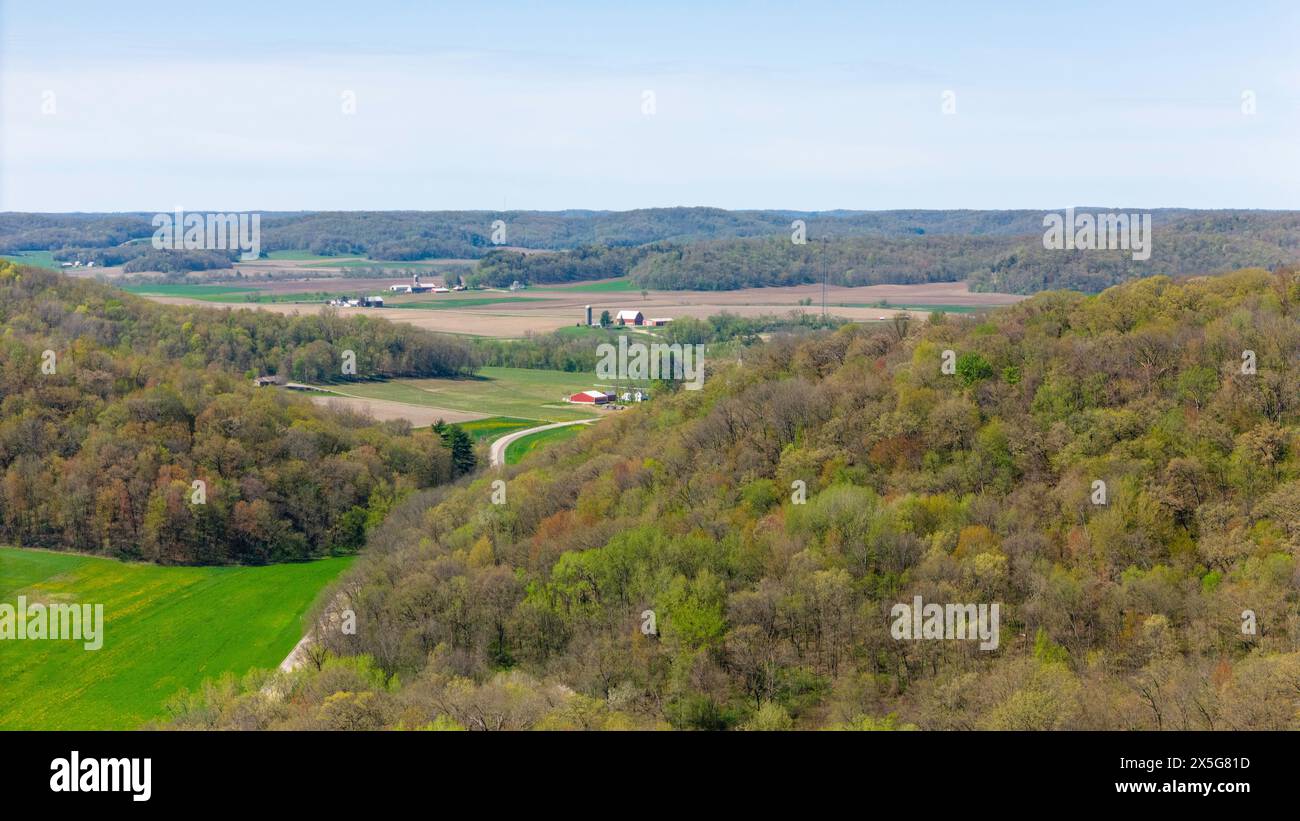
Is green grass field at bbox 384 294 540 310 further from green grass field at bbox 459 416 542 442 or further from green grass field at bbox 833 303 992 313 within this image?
green grass field at bbox 459 416 542 442

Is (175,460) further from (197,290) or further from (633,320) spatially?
(197,290)

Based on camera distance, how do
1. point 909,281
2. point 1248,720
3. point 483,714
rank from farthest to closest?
point 909,281
point 483,714
point 1248,720

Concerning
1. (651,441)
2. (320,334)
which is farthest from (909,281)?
(651,441)

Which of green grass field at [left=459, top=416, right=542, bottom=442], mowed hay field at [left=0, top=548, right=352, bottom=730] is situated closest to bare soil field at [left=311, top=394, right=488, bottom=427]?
green grass field at [left=459, top=416, right=542, bottom=442]

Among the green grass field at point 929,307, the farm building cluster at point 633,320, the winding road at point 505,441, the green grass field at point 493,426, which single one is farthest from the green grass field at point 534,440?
the farm building cluster at point 633,320

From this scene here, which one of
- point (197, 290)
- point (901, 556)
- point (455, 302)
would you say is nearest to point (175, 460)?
point (901, 556)

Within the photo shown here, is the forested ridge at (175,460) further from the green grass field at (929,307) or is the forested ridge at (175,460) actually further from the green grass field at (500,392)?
the green grass field at (929,307)
